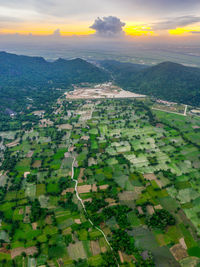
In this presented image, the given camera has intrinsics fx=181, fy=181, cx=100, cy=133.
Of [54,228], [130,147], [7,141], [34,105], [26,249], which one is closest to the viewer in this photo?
[26,249]

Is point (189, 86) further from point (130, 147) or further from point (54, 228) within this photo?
point (54, 228)

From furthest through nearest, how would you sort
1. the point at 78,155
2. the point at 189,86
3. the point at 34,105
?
the point at 189,86 < the point at 34,105 < the point at 78,155

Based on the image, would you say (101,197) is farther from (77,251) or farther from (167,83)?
(167,83)

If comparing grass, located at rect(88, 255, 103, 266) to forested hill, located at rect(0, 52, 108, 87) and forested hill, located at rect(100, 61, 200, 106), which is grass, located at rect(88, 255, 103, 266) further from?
forested hill, located at rect(0, 52, 108, 87)

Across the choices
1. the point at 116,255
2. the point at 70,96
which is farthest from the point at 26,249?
the point at 70,96

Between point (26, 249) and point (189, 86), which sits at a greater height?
point (189, 86)

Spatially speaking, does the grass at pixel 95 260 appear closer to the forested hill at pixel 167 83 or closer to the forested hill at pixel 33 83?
the forested hill at pixel 33 83

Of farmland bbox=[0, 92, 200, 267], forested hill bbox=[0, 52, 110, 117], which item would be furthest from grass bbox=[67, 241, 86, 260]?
forested hill bbox=[0, 52, 110, 117]
